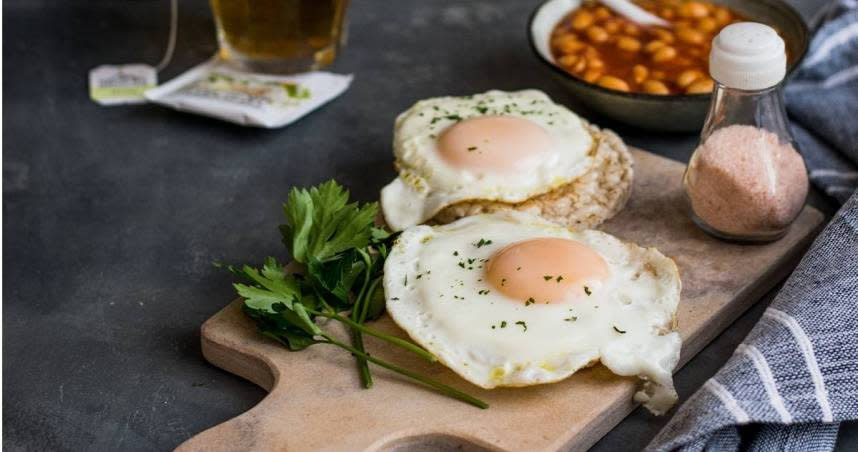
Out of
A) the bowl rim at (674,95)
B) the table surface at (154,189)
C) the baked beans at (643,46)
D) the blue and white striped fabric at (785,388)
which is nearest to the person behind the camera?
the blue and white striped fabric at (785,388)

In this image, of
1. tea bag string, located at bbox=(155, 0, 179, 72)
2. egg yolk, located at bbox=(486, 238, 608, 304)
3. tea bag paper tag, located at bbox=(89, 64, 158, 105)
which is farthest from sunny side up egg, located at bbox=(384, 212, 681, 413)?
tea bag string, located at bbox=(155, 0, 179, 72)

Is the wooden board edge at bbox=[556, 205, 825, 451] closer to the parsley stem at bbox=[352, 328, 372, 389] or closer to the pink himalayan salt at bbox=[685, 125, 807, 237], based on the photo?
the pink himalayan salt at bbox=[685, 125, 807, 237]

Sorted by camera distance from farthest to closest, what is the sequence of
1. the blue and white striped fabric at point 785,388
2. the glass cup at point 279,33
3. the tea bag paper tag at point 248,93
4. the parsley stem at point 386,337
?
the glass cup at point 279,33
the tea bag paper tag at point 248,93
the parsley stem at point 386,337
the blue and white striped fabric at point 785,388

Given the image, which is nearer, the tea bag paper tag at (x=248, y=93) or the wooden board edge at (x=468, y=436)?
the wooden board edge at (x=468, y=436)

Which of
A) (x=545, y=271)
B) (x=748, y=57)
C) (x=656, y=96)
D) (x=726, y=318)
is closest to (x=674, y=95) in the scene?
(x=656, y=96)

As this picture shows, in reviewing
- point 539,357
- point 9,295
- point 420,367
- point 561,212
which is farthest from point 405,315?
point 9,295

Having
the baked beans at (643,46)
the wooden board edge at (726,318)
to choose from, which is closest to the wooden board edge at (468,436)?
the wooden board edge at (726,318)

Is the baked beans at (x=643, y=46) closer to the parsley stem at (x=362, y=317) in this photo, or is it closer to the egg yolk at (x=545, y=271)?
the egg yolk at (x=545, y=271)
